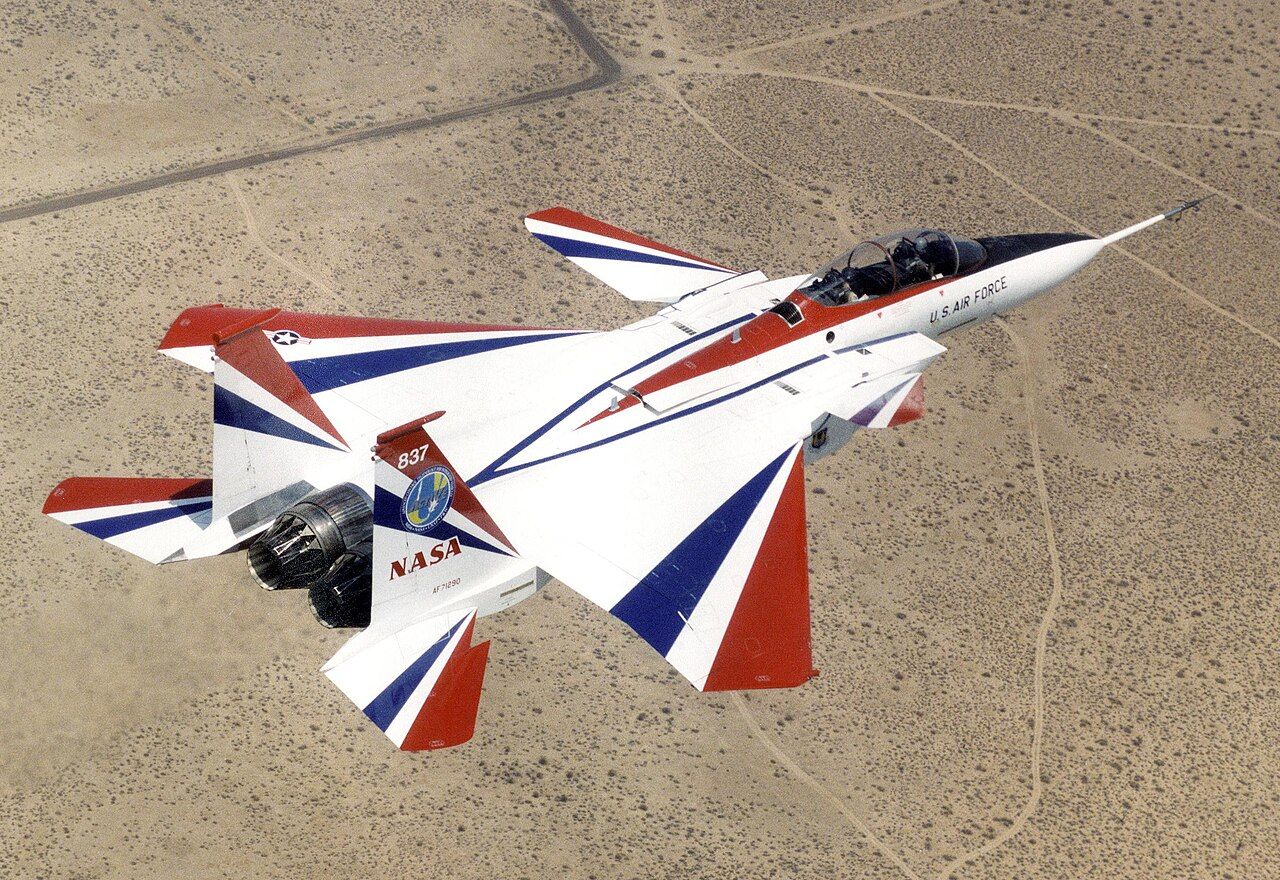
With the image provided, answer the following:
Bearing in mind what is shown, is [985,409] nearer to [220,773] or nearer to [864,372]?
[864,372]

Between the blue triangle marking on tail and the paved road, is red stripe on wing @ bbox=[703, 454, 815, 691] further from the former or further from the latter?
the paved road

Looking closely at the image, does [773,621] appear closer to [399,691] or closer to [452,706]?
[452,706]

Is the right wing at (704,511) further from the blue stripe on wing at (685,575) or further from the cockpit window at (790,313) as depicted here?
the cockpit window at (790,313)

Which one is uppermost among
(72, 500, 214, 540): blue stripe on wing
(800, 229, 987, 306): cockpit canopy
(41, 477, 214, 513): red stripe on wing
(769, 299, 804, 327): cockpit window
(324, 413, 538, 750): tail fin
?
(800, 229, 987, 306): cockpit canopy

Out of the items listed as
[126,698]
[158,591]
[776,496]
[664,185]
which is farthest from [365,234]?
[776,496]

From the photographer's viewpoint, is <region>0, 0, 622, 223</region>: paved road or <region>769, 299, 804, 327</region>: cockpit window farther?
<region>0, 0, 622, 223</region>: paved road

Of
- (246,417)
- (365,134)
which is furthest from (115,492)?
(365,134)

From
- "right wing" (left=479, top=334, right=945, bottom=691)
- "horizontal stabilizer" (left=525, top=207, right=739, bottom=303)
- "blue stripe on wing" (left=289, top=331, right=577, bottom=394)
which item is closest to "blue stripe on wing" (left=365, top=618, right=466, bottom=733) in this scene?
"right wing" (left=479, top=334, right=945, bottom=691)
